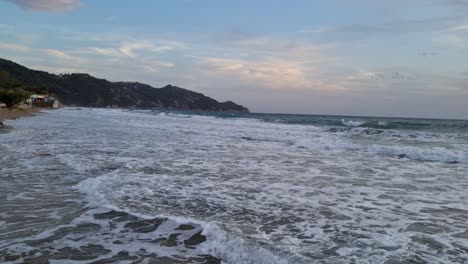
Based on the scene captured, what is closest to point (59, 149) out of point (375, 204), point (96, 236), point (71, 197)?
point (71, 197)

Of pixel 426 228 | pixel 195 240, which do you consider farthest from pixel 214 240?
pixel 426 228

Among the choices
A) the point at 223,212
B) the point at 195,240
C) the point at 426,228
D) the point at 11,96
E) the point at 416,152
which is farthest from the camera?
the point at 11,96

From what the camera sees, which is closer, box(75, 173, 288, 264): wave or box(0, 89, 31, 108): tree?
box(75, 173, 288, 264): wave

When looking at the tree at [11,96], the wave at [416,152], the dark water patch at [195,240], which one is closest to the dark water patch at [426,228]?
the dark water patch at [195,240]

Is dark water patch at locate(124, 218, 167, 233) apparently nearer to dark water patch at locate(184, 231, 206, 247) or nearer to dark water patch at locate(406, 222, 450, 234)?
dark water patch at locate(184, 231, 206, 247)

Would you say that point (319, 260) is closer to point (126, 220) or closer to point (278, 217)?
point (278, 217)

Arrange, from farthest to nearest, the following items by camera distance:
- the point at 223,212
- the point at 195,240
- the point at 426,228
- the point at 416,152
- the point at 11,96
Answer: the point at 11,96
the point at 416,152
the point at 223,212
the point at 426,228
the point at 195,240

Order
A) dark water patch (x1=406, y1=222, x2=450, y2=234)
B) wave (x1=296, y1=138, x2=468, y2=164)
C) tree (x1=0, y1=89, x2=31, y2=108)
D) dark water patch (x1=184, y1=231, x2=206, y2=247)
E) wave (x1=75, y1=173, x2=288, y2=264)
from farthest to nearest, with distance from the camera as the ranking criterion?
tree (x1=0, y1=89, x2=31, y2=108), wave (x1=296, y1=138, x2=468, y2=164), dark water patch (x1=406, y1=222, x2=450, y2=234), dark water patch (x1=184, y1=231, x2=206, y2=247), wave (x1=75, y1=173, x2=288, y2=264)

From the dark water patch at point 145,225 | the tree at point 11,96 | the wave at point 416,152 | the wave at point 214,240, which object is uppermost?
the tree at point 11,96

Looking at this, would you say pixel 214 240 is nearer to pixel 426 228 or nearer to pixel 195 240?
pixel 195 240

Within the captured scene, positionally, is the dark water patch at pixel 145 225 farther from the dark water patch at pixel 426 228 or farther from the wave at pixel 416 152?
the wave at pixel 416 152

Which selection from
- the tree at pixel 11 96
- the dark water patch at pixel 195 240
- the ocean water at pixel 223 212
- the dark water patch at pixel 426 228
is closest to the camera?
the ocean water at pixel 223 212

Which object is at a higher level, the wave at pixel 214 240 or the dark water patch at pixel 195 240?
the wave at pixel 214 240

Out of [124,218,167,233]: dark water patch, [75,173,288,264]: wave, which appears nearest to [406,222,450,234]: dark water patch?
[75,173,288,264]: wave
